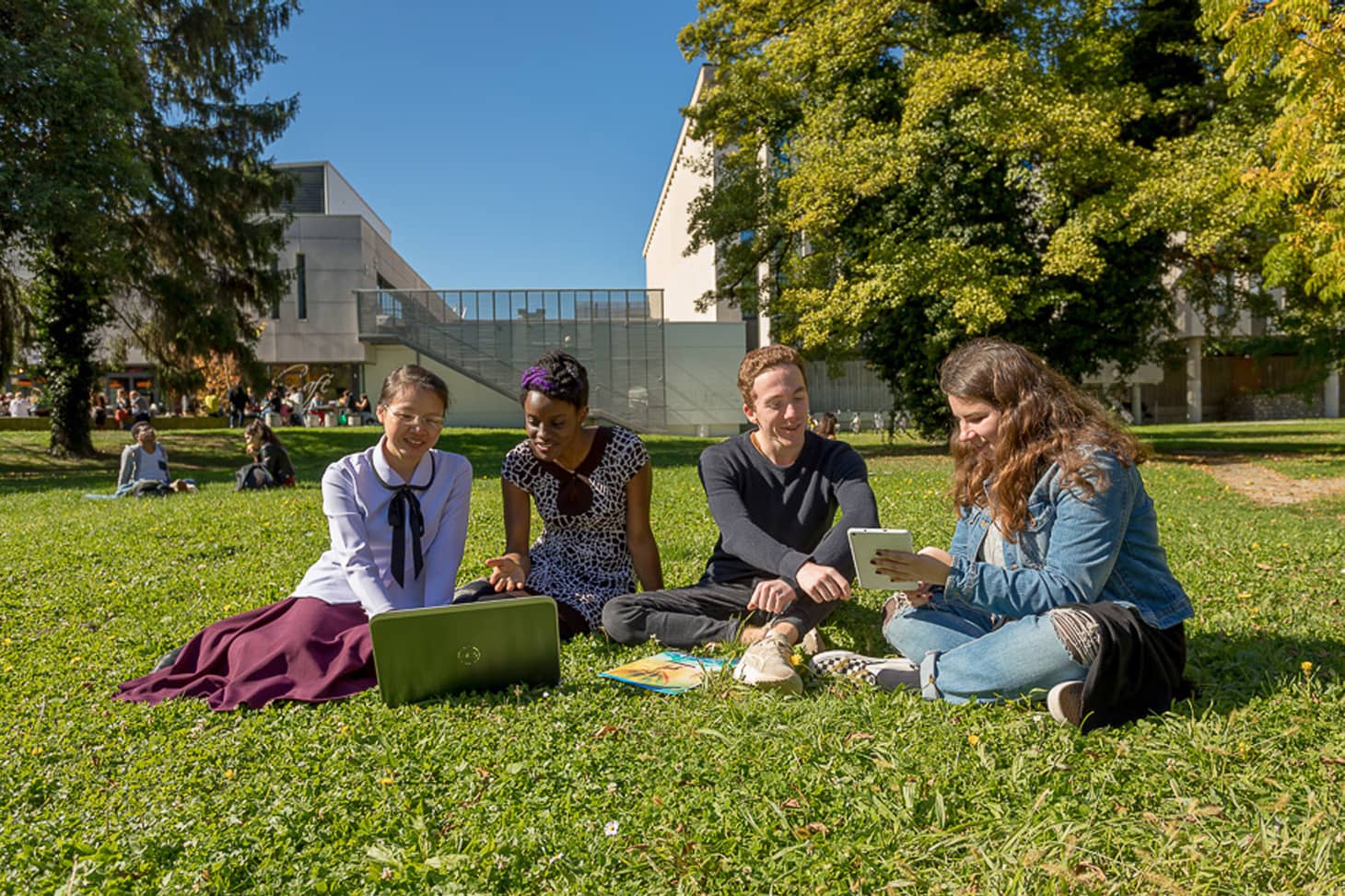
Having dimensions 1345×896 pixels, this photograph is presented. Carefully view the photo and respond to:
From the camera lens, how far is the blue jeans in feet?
10.5

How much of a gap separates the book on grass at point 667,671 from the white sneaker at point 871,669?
41cm

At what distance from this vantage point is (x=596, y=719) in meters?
3.41

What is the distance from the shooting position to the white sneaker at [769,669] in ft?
11.7

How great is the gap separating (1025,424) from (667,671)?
5.70 feet

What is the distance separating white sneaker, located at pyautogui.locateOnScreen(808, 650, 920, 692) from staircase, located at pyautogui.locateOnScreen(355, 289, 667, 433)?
1186 inches

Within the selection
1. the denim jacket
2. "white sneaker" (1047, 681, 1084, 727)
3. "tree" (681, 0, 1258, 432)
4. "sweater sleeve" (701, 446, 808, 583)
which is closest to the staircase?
"tree" (681, 0, 1258, 432)

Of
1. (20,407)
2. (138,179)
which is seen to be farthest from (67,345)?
(20,407)

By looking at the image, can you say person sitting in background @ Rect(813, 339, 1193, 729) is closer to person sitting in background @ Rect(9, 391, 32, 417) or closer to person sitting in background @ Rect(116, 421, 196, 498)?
person sitting in background @ Rect(116, 421, 196, 498)

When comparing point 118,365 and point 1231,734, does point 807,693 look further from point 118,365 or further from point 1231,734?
point 118,365

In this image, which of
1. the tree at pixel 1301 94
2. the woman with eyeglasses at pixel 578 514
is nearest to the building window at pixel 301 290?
the tree at pixel 1301 94

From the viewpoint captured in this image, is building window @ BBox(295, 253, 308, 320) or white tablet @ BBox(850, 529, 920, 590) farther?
building window @ BBox(295, 253, 308, 320)

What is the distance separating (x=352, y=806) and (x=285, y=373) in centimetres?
4261

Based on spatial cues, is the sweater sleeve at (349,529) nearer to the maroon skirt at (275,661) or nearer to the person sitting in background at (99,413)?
the maroon skirt at (275,661)

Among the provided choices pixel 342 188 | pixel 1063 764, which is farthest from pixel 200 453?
pixel 342 188
